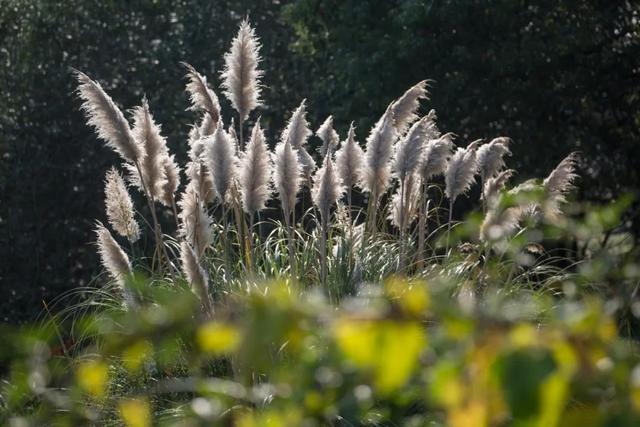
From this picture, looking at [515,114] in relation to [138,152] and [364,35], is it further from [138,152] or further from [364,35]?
[138,152]

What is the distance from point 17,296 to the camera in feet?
33.9

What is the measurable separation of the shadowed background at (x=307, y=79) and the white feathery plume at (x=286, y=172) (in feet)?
19.0

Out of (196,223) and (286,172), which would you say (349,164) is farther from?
(196,223)

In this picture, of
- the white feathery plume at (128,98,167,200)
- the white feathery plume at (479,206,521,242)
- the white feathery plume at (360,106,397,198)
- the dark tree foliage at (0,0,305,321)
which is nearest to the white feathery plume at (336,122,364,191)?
the white feathery plume at (360,106,397,198)

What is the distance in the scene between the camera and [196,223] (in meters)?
5.15

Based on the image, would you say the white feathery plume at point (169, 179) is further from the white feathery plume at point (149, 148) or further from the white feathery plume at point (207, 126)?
the white feathery plume at point (207, 126)

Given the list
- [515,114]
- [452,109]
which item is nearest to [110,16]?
[452,109]

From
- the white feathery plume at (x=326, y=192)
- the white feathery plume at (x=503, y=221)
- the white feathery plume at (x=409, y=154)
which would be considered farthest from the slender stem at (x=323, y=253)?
the white feathery plume at (x=503, y=221)

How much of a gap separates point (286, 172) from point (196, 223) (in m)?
0.50

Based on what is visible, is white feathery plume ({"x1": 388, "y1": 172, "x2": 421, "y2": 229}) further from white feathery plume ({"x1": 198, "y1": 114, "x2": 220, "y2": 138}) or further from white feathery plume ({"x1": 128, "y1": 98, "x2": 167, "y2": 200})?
white feathery plume ({"x1": 128, "y1": 98, "x2": 167, "y2": 200})

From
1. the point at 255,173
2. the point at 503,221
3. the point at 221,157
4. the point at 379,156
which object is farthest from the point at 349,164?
the point at 503,221

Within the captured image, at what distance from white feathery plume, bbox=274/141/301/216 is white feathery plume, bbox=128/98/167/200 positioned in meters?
0.70

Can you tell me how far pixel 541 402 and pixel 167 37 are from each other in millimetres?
10835

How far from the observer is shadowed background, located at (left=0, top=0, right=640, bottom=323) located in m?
10.7
